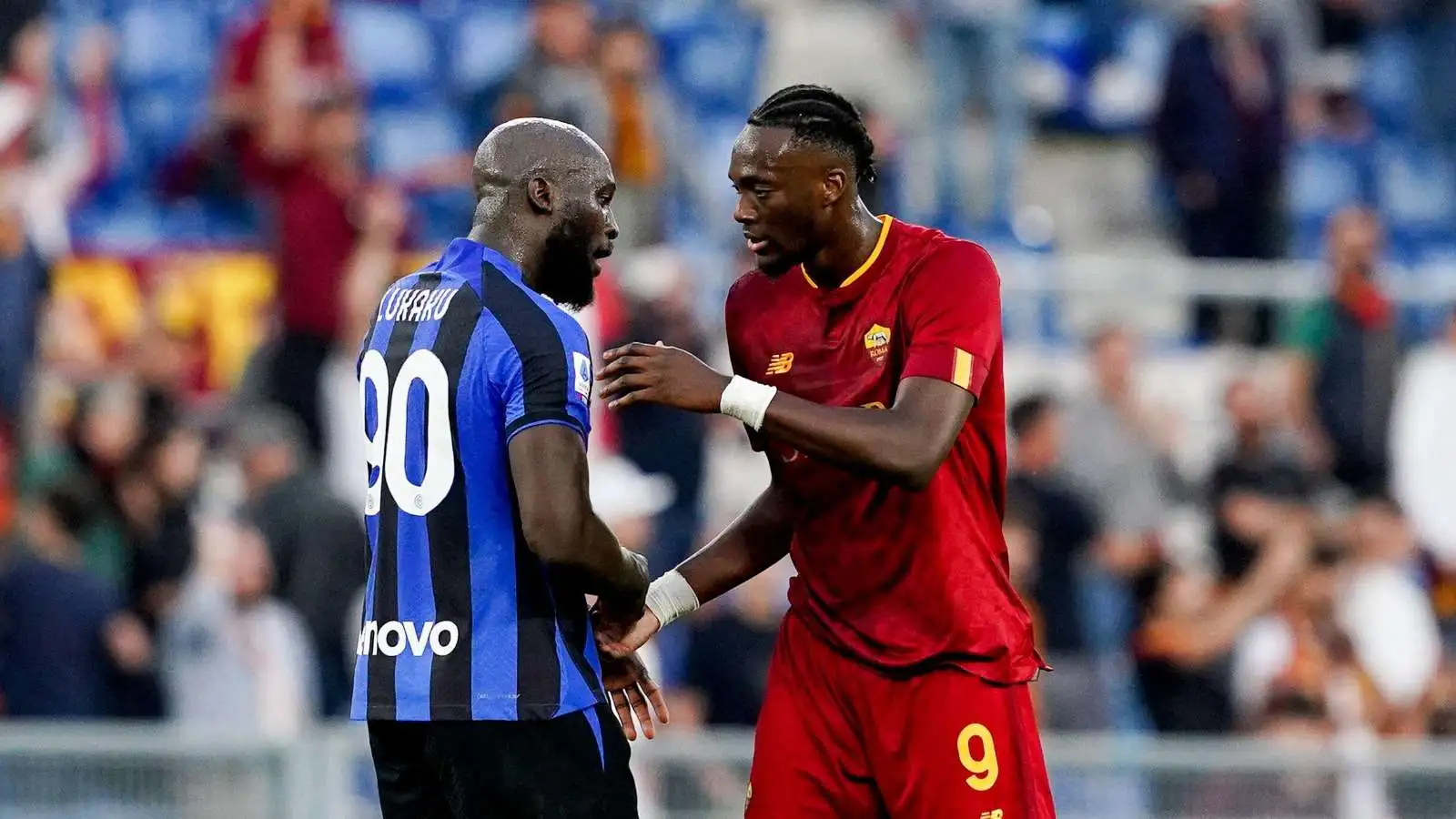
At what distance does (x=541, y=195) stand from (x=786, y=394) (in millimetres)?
699

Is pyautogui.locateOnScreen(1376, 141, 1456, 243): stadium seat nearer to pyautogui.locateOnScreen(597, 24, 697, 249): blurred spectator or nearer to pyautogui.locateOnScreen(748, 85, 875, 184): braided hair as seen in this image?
pyautogui.locateOnScreen(597, 24, 697, 249): blurred spectator

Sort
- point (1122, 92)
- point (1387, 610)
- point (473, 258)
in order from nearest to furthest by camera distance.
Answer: point (473, 258)
point (1387, 610)
point (1122, 92)

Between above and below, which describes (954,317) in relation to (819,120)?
below

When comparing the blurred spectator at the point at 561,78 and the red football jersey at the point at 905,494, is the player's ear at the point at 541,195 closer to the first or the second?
the red football jersey at the point at 905,494

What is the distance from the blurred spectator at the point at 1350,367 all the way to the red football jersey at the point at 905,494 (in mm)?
6977

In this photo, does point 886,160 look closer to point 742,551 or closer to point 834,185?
point 742,551

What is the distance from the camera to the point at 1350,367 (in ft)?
40.1

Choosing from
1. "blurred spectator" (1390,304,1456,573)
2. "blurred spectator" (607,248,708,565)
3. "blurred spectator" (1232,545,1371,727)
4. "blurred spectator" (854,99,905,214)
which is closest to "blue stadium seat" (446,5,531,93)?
"blurred spectator" (854,99,905,214)

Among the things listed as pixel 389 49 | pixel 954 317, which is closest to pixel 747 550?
pixel 954 317

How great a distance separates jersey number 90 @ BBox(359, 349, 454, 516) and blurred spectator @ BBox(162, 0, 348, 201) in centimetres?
689

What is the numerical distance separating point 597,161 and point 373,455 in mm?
817

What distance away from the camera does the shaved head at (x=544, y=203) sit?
5.16 meters

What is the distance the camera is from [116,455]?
1028 centimetres

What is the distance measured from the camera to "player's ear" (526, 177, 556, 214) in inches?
203
